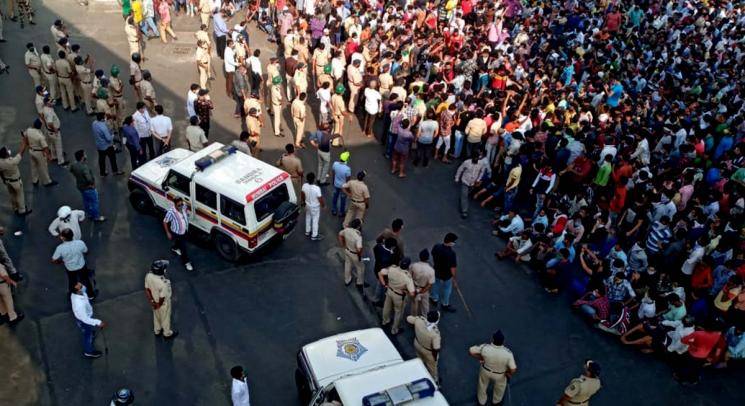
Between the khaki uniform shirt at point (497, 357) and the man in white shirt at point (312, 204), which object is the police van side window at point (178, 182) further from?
the khaki uniform shirt at point (497, 357)

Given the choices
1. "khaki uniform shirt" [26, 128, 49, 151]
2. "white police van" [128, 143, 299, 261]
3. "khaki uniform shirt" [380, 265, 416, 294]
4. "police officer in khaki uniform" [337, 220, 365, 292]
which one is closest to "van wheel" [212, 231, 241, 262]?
"white police van" [128, 143, 299, 261]

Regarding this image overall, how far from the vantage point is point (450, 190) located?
1513 centimetres

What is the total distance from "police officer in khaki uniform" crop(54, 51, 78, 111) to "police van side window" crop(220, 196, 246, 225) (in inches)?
297

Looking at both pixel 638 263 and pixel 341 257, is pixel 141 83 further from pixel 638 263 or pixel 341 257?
pixel 638 263

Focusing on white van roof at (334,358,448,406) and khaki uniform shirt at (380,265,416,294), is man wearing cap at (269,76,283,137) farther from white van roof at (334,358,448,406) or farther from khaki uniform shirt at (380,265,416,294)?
white van roof at (334,358,448,406)

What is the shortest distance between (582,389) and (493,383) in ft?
4.44

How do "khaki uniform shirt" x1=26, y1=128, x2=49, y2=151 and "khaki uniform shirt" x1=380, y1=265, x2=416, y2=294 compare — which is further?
"khaki uniform shirt" x1=26, y1=128, x2=49, y2=151

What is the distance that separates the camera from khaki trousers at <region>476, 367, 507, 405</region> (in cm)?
923

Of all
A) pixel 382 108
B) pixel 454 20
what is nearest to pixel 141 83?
pixel 382 108

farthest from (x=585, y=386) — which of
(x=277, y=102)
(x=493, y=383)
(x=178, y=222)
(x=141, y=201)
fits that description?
(x=277, y=102)

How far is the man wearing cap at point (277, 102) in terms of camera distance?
51.2 ft

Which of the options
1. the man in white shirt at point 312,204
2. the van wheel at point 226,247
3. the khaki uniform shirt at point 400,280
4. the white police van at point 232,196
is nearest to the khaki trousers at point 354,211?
the man in white shirt at point 312,204

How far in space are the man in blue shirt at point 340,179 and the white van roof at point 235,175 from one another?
157 centimetres

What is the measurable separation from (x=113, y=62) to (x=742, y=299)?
17728 millimetres
